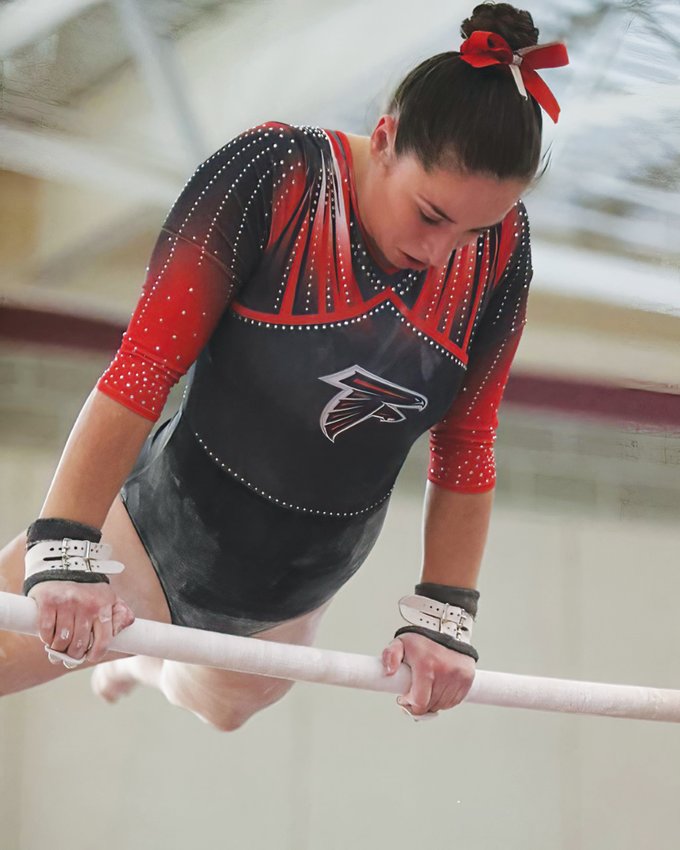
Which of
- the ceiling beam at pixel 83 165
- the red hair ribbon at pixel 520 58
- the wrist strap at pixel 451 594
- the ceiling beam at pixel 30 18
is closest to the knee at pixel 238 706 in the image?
the wrist strap at pixel 451 594

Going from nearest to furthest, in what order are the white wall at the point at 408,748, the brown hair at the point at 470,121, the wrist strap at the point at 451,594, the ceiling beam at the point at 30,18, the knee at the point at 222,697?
the brown hair at the point at 470,121 < the wrist strap at the point at 451,594 < the knee at the point at 222,697 < the ceiling beam at the point at 30,18 < the white wall at the point at 408,748

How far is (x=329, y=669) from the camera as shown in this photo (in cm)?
114

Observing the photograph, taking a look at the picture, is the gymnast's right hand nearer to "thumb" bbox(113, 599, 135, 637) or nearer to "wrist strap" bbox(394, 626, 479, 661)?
"thumb" bbox(113, 599, 135, 637)

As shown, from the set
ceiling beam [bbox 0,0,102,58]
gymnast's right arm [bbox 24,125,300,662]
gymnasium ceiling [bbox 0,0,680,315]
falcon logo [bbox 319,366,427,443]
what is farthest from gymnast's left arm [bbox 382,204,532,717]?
ceiling beam [bbox 0,0,102,58]

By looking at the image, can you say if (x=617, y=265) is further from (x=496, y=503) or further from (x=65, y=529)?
(x=65, y=529)

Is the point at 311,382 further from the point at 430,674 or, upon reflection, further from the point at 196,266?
the point at 430,674

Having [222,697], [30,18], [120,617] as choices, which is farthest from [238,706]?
[30,18]

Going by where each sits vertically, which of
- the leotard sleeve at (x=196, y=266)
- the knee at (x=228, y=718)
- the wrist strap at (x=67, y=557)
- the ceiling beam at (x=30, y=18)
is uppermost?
the ceiling beam at (x=30, y=18)

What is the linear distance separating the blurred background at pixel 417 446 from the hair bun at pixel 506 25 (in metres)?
1.63

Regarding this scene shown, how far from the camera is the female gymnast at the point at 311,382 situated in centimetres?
100

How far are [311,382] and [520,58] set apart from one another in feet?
1.29

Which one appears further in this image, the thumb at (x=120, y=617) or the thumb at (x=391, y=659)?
the thumb at (x=391, y=659)

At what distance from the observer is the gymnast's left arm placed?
4.02 feet

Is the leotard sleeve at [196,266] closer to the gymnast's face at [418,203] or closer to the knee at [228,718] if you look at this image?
the gymnast's face at [418,203]
